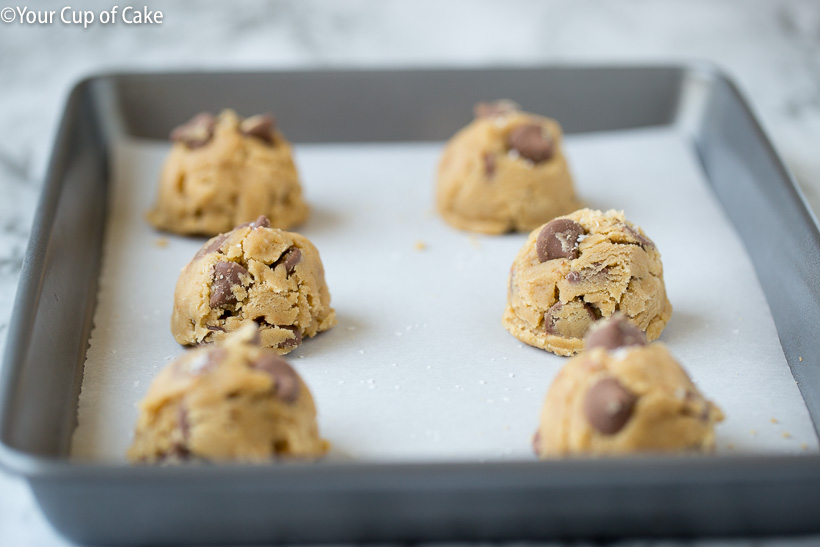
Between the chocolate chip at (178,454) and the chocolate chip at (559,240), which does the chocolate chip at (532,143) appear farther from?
the chocolate chip at (178,454)

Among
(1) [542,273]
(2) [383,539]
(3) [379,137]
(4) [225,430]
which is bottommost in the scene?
(2) [383,539]

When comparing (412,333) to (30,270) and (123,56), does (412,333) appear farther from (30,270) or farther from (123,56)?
(123,56)

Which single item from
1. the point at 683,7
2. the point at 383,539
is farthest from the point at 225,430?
the point at 683,7

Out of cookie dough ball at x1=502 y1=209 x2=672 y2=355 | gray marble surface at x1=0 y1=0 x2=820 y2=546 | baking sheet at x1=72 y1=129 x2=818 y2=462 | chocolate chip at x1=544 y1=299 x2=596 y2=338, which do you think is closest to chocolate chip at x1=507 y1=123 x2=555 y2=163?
baking sheet at x1=72 y1=129 x2=818 y2=462

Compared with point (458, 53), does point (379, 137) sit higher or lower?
lower

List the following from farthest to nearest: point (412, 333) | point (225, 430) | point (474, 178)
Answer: point (474, 178) < point (412, 333) < point (225, 430)

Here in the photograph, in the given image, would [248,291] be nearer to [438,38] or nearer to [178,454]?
[178,454]

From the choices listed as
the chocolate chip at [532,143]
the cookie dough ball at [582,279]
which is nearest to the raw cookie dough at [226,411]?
the cookie dough ball at [582,279]

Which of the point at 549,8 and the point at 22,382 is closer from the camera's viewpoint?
the point at 22,382
